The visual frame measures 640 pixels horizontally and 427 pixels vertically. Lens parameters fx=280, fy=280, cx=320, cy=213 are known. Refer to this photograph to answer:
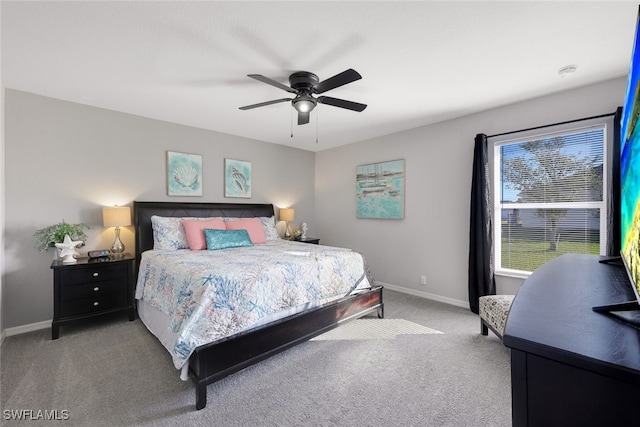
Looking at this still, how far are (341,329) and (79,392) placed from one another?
2.14 m

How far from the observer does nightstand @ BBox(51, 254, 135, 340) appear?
274cm

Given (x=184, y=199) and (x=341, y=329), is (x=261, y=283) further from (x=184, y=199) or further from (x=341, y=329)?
(x=184, y=199)

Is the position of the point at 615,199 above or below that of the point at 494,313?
above

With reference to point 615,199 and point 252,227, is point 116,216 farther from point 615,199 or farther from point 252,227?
point 615,199

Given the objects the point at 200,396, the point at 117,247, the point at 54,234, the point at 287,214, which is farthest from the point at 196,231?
the point at 200,396

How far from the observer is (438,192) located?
3896 millimetres

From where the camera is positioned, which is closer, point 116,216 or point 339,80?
point 339,80

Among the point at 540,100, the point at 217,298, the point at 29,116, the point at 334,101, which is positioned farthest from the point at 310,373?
the point at 29,116

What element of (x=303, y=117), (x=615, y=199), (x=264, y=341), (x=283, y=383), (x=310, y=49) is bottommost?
(x=283, y=383)

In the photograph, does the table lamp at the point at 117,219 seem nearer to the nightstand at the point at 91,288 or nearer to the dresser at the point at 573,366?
the nightstand at the point at 91,288

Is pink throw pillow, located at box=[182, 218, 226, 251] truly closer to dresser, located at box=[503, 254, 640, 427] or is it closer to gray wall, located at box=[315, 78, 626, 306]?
gray wall, located at box=[315, 78, 626, 306]

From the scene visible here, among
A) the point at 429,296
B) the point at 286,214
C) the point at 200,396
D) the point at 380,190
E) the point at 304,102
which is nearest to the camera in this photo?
the point at 200,396

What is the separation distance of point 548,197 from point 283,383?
10.7 feet

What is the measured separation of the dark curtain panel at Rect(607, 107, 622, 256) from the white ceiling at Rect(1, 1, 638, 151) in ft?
1.73
